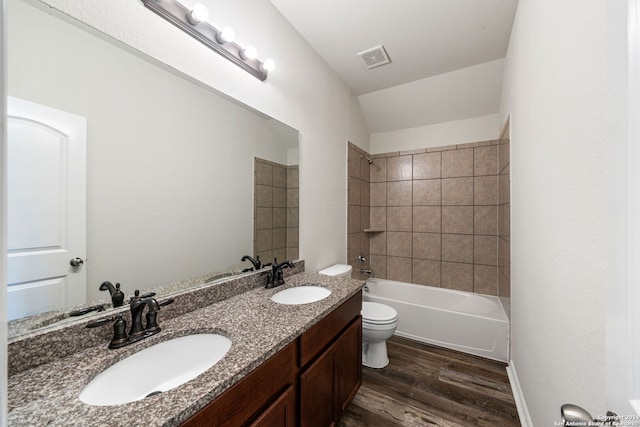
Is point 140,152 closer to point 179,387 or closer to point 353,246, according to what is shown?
point 179,387

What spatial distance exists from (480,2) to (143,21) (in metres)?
1.93

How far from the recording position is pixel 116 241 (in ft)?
3.08

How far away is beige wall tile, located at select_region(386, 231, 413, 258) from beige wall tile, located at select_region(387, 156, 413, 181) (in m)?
0.71

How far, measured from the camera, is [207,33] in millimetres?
1193

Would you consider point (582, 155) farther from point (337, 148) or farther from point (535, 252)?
point (337, 148)

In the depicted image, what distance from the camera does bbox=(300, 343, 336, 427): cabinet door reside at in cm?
105

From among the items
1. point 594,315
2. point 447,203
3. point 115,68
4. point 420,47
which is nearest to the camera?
point 594,315

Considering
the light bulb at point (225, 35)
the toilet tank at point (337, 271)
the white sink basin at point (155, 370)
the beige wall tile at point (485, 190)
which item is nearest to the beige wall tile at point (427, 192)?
the beige wall tile at point (485, 190)

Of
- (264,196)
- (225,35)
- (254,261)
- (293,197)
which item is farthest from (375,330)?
(225,35)

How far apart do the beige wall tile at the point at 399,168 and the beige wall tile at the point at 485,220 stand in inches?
33.7

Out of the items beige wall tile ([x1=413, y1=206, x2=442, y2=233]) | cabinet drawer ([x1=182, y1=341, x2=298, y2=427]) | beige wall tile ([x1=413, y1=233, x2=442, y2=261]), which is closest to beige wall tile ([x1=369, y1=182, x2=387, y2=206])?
beige wall tile ([x1=413, y1=206, x2=442, y2=233])

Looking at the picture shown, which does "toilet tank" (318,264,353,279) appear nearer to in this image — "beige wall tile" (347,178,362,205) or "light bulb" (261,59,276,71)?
"beige wall tile" (347,178,362,205)

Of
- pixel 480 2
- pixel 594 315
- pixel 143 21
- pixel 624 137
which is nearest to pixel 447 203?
pixel 480 2

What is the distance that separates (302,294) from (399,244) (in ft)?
6.39
